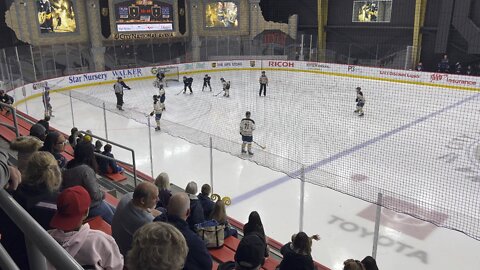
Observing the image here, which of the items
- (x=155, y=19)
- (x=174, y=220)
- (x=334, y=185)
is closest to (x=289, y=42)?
(x=155, y=19)

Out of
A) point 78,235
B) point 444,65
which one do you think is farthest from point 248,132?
point 444,65

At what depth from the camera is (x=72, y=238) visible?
7.00 ft

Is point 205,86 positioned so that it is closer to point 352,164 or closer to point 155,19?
point 155,19

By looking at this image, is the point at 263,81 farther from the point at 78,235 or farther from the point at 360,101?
the point at 78,235

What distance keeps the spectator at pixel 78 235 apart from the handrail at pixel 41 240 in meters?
0.54

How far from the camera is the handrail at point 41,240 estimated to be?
1.27 meters

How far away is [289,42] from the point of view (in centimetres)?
3053

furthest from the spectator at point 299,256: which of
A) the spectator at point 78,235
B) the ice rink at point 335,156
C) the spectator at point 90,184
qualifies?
the ice rink at point 335,156

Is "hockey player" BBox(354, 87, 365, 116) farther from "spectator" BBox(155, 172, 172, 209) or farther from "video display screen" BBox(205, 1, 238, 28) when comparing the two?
"video display screen" BBox(205, 1, 238, 28)

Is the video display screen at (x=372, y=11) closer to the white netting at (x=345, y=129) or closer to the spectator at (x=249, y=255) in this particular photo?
the white netting at (x=345, y=129)

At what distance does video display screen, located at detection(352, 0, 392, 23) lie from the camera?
26781 mm

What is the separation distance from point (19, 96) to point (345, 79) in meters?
17.0

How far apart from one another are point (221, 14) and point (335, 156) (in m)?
21.4

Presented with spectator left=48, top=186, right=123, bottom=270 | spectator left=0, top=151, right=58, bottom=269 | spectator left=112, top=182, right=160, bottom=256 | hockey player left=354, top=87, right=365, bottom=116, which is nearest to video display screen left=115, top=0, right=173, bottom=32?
hockey player left=354, top=87, right=365, bottom=116
